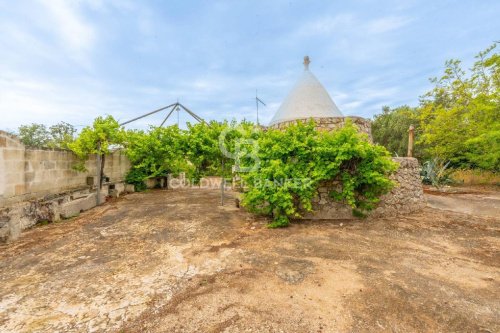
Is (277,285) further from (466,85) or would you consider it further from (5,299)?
(466,85)

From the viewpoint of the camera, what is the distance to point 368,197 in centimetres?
538

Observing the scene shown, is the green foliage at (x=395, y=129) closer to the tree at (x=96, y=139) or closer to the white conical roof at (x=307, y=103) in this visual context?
the white conical roof at (x=307, y=103)

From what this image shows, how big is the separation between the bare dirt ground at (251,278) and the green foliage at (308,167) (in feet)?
2.38

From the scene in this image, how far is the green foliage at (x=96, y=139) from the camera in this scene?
7008 mm

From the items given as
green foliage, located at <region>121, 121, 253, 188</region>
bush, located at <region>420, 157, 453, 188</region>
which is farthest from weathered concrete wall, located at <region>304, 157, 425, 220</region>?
bush, located at <region>420, 157, 453, 188</region>

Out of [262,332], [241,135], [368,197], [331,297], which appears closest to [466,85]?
[368,197]

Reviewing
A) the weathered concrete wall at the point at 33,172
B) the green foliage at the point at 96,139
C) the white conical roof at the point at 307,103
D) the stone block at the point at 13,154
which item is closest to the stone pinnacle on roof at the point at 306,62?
the white conical roof at the point at 307,103

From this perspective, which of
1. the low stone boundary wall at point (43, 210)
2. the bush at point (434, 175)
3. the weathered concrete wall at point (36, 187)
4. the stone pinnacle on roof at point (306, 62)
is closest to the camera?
the low stone boundary wall at point (43, 210)

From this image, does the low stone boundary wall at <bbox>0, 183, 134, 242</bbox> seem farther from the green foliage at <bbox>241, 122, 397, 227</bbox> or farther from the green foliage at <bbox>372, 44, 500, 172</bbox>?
the green foliage at <bbox>372, 44, 500, 172</bbox>

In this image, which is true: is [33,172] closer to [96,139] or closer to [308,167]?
[96,139]

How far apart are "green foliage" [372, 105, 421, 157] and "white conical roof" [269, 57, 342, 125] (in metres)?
11.9

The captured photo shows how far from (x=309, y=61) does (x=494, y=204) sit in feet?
29.6

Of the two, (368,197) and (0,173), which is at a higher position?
(0,173)

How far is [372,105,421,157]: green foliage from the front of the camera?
1912cm
